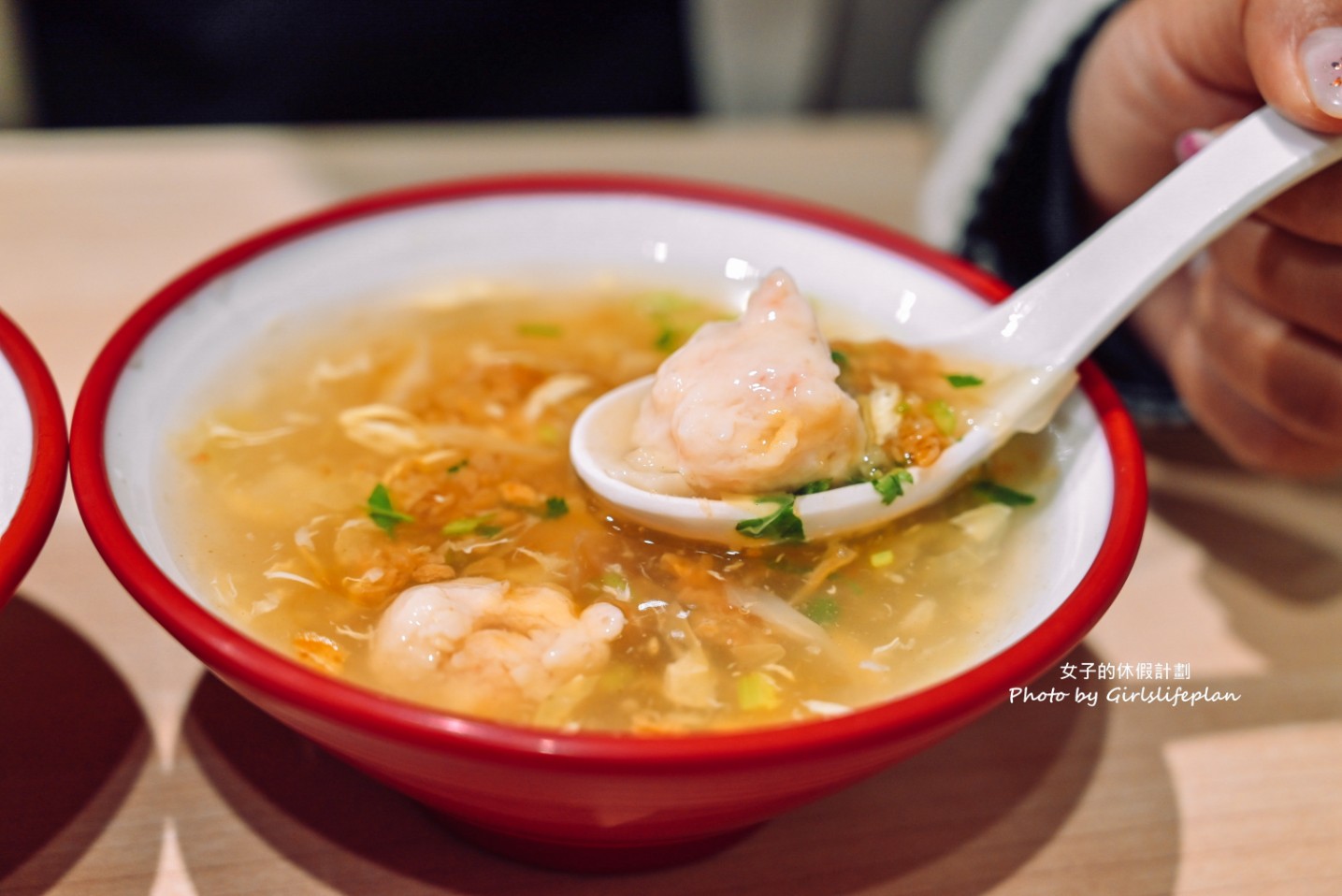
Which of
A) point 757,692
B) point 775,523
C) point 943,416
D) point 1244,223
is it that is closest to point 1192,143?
point 1244,223

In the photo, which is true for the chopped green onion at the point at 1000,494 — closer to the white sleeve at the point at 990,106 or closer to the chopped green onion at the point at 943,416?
the chopped green onion at the point at 943,416

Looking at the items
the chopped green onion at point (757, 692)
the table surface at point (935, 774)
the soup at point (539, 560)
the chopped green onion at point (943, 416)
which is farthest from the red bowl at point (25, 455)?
the chopped green onion at point (943, 416)

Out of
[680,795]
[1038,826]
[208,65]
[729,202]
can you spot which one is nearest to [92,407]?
[680,795]

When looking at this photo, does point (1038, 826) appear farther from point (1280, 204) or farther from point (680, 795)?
point (1280, 204)

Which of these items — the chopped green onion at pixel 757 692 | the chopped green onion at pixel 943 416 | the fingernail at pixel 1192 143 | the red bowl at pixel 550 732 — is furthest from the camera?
the fingernail at pixel 1192 143

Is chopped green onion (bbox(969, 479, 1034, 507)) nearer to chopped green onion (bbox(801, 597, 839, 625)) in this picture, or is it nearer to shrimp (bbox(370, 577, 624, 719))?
chopped green onion (bbox(801, 597, 839, 625))

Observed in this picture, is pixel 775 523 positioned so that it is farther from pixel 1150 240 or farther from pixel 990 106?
pixel 990 106

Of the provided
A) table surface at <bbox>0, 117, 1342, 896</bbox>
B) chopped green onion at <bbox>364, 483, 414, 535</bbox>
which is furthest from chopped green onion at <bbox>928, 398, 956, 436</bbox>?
chopped green onion at <bbox>364, 483, 414, 535</bbox>
